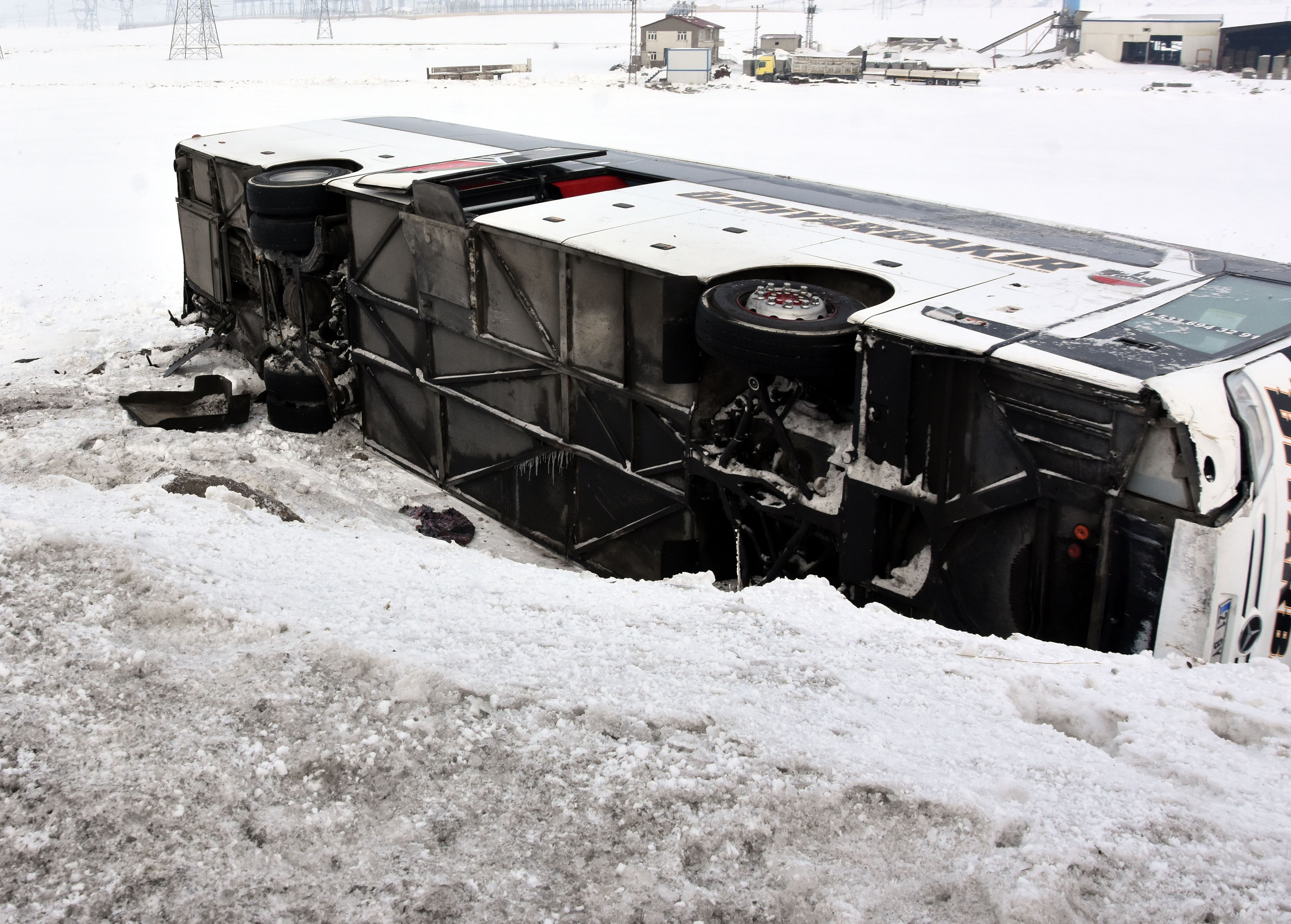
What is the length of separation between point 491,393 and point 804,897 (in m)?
6.43

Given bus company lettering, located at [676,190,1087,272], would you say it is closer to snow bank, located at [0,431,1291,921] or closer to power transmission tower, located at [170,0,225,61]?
snow bank, located at [0,431,1291,921]

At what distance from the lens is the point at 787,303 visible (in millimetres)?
6195

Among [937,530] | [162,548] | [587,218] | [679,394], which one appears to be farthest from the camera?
[587,218]

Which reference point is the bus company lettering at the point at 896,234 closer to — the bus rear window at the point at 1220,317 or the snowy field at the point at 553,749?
the bus rear window at the point at 1220,317

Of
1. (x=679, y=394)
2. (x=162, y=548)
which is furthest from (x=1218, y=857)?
(x=679, y=394)

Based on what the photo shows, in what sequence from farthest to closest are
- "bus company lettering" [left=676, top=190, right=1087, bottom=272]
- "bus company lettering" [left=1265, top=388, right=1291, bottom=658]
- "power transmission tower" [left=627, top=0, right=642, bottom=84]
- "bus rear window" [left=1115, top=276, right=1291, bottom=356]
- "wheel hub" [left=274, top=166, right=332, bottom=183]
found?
1. "power transmission tower" [left=627, top=0, right=642, bottom=84]
2. "wheel hub" [left=274, top=166, right=332, bottom=183]
3. "bus company lettering" [left=676, top=190, right=1087, bottom=272]
4. "bus rear window" [left=1115, top=276, right=1291, bottom=356]
5. "bus company lettering" [left=1265, top=388, right=1291, bottom=658]

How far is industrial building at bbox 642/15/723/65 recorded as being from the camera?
1917 inches

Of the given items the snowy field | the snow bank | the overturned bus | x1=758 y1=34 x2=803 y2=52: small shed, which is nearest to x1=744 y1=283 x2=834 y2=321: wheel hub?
the overturned bus

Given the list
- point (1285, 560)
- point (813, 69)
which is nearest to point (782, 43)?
point (813, 69)

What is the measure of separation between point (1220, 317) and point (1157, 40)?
51541mm

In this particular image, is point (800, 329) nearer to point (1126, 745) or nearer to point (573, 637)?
point (573, 637)

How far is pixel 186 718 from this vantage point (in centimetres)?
328

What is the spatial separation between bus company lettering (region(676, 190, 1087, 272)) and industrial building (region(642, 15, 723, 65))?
42.4 metres

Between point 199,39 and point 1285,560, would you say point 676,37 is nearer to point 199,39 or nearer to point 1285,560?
point 199,39
